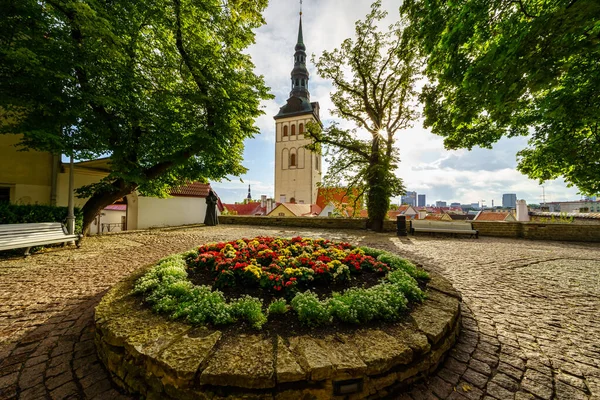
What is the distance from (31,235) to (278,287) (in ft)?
23.7

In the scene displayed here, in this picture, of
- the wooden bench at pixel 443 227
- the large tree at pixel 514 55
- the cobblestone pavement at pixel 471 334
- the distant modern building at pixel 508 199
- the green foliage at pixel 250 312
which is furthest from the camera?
the distant modern building at pixel 508 199

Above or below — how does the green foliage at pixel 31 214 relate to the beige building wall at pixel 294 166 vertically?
below

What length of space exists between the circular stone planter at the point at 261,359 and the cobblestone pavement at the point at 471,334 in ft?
0.63

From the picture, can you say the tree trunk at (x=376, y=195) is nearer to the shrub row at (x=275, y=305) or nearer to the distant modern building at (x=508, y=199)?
the shrub row at (x=275, y=305)

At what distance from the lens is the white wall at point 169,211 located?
14.2 metres

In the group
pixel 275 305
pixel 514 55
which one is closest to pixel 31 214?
pixel 275 305

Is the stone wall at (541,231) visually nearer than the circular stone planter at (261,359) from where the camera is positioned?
No

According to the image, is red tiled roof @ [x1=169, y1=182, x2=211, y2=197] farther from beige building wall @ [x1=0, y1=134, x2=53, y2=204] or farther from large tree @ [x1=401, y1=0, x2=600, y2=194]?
large tree @ [x1=401, y1=0, x2=600, y2=194]

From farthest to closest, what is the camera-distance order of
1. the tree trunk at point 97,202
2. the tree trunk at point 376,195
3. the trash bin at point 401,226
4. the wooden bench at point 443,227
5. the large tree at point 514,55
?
the tree trunk at point 376,195 → the trash bin at point 401,226 → the wooden bench at point 443,227 → the tree trunk at point 97,202 → the large tree at point 514,55

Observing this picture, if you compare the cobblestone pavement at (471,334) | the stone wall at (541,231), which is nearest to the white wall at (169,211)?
the cobblestone pavement at (471,334)

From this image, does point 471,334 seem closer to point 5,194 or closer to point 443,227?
point 443,227

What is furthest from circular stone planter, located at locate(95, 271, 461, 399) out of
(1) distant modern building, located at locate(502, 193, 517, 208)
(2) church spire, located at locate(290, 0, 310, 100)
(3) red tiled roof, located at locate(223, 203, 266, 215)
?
(1) distant modern building, located at locate(502, 193, 517, 208)

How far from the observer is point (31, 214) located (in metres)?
6.36

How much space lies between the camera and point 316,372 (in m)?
1.50
